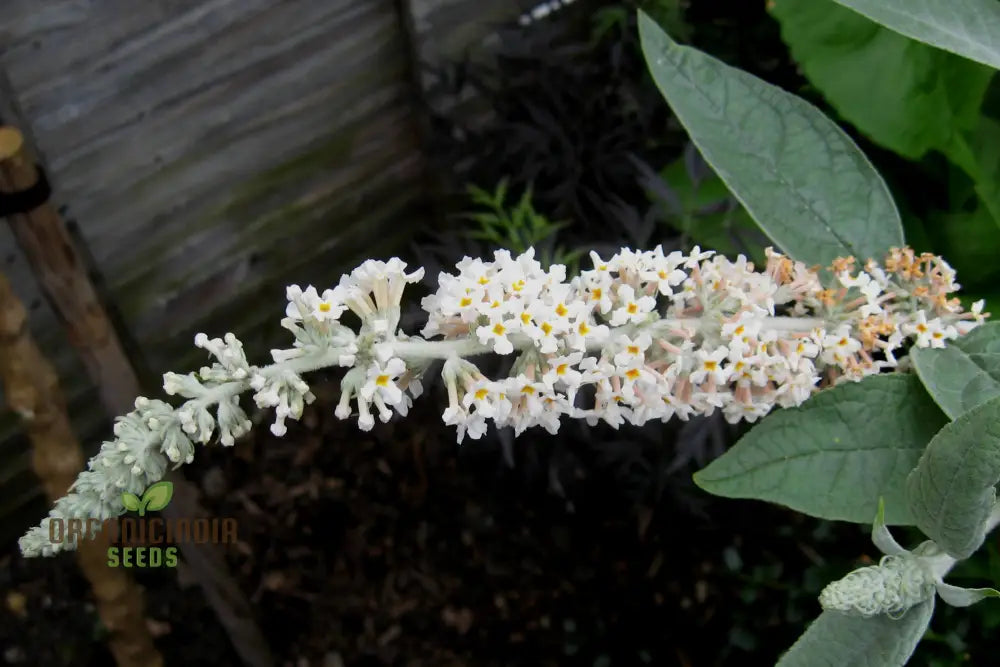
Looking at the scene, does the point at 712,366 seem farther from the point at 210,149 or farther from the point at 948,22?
the point at 210,149

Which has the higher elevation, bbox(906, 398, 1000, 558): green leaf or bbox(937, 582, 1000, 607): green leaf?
bbox(906, 398, 1000, 558): green leaf

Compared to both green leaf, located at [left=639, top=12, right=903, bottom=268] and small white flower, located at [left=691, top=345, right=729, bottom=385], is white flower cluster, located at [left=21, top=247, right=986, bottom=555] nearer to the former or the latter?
small white flower, located at [left=691, top=345, right=729, bottom=385]

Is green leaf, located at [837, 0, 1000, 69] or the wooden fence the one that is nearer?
green leaf, located at [837, 0, 1000, 69]

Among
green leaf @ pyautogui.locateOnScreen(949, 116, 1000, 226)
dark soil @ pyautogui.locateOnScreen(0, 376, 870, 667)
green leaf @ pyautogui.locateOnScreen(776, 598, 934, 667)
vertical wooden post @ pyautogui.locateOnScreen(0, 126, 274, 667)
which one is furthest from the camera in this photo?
dark soil @ pyautogui.locateOnScreen(0, 376, 870, 667)

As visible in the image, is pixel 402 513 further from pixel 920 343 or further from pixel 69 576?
pixel 920 343

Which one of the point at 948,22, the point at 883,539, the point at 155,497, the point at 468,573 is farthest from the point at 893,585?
the point at 468,573

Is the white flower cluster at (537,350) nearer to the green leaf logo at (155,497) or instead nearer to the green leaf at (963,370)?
the green leaf at (963,370)

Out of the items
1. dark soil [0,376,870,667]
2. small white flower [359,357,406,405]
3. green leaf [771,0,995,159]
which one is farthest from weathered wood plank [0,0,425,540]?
small white flower [359,357,406,405]
